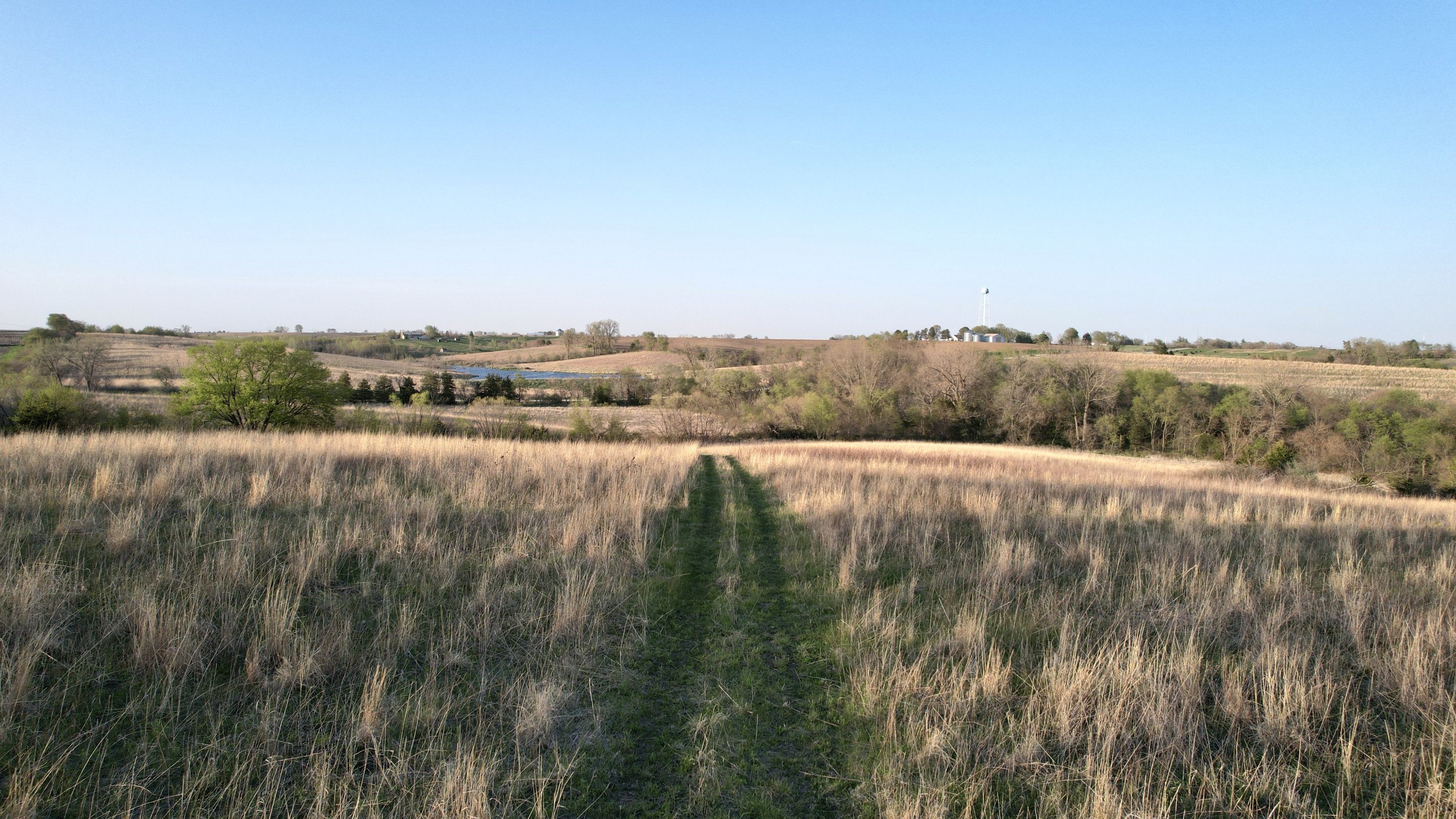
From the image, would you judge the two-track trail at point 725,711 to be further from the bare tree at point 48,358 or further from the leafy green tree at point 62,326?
the leafy green tree at point 62,326

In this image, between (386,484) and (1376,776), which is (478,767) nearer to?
(1376,776)

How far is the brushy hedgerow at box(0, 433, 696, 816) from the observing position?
3057mm

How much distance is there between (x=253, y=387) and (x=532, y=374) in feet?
235

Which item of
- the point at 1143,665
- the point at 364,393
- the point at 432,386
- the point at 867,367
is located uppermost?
the point at 867,367

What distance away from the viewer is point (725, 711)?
4141 mm

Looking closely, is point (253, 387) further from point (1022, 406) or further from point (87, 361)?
point (1022, 406)

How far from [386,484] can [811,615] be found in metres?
7.03

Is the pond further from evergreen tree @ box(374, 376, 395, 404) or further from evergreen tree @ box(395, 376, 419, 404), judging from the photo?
evergreen tree @ box(374, 376, 395, 404)

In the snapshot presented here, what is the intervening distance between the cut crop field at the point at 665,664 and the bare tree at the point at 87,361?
4958 centimetres

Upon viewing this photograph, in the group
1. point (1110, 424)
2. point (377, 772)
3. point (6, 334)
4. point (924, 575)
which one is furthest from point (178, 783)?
point (6, 334)

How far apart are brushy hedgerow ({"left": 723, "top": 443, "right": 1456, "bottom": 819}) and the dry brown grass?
5856 cm

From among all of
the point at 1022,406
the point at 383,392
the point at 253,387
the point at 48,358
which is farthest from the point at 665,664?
the point at 383,392

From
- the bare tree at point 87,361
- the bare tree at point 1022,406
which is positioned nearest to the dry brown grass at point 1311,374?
the bare tree at point 1022,406

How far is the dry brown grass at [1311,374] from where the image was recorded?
52344 mm
